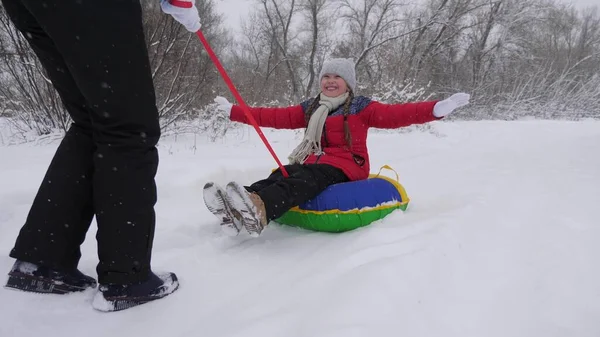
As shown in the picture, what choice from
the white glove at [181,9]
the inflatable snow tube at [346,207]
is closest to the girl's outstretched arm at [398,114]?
the inflatable snow tube at [346,207]

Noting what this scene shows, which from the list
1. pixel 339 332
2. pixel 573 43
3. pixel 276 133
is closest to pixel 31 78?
pixel 276 133

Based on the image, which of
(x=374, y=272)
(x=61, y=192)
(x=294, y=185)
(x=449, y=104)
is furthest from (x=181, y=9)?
(x=449, y=104)

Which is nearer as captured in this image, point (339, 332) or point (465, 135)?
point (339, 332)

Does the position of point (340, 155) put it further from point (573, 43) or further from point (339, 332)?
point (573, 43)

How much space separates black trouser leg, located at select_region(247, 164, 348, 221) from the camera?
1595mm

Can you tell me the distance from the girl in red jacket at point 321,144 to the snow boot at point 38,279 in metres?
0.55

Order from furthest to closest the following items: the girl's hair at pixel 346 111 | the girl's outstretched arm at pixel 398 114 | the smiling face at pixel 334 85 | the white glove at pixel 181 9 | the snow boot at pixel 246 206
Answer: the smiling face at pixel 334 85
the girl's hair at pixel 346 111
the girl's outstretched arm at pixel 398 114
the snow boot at pixel 246 206
the white glove at pixel 181 9

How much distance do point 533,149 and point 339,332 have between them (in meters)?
4.32

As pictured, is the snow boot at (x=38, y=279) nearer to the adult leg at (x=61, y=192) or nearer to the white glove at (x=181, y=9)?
the adult leg at (x=61, y=192)

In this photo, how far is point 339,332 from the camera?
0.86m

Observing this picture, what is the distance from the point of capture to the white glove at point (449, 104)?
Answer: 1818 mm

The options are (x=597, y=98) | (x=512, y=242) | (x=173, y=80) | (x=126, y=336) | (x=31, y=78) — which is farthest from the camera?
(x=597, y=98)

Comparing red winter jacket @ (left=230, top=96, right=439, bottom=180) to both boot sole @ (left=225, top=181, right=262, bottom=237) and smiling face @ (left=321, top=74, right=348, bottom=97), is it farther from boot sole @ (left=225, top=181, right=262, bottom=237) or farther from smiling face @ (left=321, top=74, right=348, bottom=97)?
boot sole @ (left=225, top=181, right=262, bottom=237)

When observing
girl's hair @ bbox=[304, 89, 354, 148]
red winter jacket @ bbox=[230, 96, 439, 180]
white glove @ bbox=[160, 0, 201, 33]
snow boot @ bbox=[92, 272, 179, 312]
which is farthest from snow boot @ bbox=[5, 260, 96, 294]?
girl's hair @ bbox=[304, 89, 354, 148]
